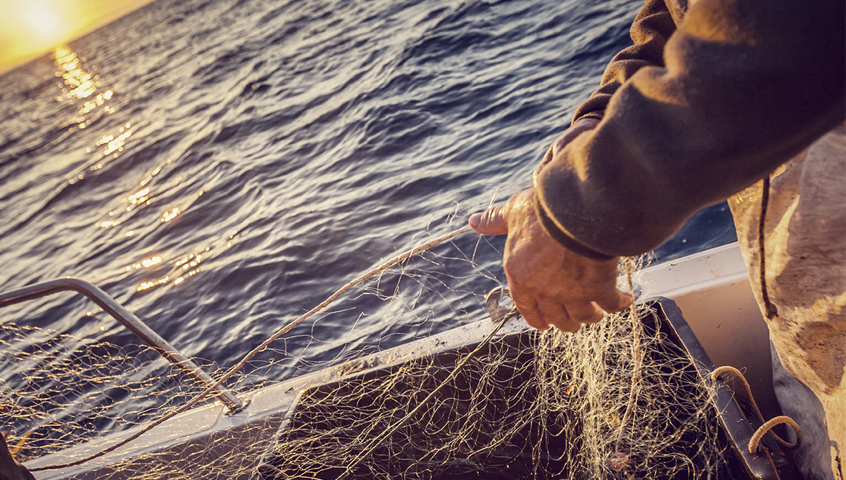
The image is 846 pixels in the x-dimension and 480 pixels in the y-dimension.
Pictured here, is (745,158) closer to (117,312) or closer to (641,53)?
(641,53)

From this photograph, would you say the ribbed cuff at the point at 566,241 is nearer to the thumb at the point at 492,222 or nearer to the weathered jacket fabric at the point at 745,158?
the weathered jacket fabric at the point at 745,158

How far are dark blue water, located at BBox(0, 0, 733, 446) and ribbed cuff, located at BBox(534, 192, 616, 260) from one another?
175cm

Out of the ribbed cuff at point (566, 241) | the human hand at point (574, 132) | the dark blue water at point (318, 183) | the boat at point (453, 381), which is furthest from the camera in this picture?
the dark blue water at point (318, 183)

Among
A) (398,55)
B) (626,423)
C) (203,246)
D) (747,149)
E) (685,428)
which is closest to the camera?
(747,149)

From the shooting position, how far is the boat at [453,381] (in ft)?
7.36

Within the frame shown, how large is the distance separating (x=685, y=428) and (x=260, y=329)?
3.86 m

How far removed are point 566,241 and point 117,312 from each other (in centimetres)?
236

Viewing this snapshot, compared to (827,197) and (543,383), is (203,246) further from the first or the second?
(827,197)

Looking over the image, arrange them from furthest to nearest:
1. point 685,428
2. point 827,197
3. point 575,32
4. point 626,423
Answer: point 575,32 → point 626,423 → point 685,428 → point 827,197

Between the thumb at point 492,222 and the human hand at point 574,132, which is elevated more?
the human hand at point 574,132

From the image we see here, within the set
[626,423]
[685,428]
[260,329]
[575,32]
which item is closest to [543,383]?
[626,423]

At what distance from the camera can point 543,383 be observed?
216 cm

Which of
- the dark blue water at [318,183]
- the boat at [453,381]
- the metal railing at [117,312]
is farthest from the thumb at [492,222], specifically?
the metal railing at [117,312]

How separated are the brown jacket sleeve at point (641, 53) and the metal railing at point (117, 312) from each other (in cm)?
229
